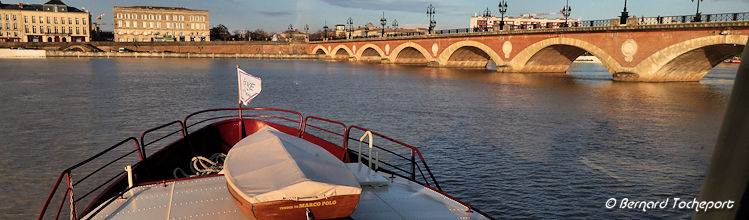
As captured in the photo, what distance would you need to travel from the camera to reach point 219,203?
709 centimetres

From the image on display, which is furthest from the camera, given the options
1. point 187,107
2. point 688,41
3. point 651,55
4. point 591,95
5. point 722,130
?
point 651,55

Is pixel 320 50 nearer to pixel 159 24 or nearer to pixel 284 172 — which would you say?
pixel 159 24

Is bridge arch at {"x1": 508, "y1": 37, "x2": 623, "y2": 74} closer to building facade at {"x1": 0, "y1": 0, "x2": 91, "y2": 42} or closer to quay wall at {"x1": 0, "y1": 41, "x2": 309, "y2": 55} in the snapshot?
quay wall at {"x1": 0, "y1": 41, "x2": 309, "y2": 55}

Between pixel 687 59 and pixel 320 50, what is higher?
pixel 320 50

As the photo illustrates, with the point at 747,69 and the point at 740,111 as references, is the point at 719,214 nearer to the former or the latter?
the point at 740,111

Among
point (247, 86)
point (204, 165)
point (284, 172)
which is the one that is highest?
point (247, 86)

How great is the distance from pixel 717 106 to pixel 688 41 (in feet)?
36.1

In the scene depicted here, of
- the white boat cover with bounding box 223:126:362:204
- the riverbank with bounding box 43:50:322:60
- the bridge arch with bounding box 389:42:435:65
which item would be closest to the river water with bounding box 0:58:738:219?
the white boat cover with bounding box 223:126:362:204

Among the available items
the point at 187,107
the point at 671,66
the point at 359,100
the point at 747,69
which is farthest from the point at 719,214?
the point at 671,66

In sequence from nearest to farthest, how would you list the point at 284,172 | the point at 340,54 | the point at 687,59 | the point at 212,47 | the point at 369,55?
the point at 284,172 < the point at 687,59 < the point at 369,55 < the point at 340,54 < the point at 212,47

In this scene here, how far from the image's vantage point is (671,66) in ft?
135

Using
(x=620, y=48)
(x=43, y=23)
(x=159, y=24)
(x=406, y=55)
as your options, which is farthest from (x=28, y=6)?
(x=620, y=48)

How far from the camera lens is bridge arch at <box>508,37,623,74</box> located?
150ft

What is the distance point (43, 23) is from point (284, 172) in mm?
148331
